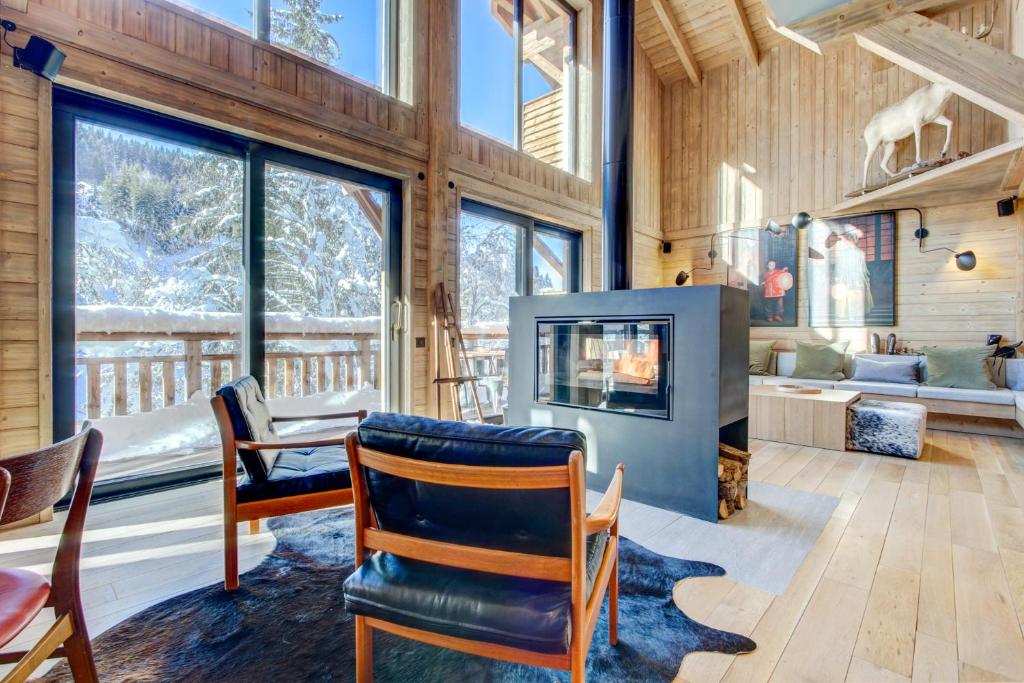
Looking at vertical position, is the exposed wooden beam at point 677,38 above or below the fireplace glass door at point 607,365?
above

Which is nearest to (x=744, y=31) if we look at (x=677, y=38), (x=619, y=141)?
(x=677, y=38)

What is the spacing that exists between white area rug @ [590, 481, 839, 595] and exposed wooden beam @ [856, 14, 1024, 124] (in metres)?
2.16

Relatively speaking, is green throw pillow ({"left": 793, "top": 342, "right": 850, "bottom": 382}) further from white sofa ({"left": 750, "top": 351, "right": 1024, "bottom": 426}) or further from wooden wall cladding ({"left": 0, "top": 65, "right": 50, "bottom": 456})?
wooden wall cladding ({"left": 0, "top": 65, "right": 50, "bottom": 456})

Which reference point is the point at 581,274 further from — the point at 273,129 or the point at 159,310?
the point at 159,310

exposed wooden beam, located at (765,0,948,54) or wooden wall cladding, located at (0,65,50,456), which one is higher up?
exposed wooden beam, located at (765,0,948,54)

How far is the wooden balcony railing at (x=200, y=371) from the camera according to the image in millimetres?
2758

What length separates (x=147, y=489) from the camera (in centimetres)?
278

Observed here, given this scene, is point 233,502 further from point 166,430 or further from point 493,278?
point 493,278

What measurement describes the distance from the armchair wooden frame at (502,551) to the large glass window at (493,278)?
2.99 meters

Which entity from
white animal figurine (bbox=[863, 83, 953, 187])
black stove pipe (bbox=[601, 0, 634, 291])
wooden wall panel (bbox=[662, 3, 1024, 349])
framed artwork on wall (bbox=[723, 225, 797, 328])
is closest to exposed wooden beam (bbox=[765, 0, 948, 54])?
black stove pipe (bbox=[601, 0, 634, 291])

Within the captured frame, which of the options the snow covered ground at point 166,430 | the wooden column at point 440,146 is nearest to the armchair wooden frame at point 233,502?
the snow covered ground at point 166,430

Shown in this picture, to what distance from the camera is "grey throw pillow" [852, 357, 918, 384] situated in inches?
200

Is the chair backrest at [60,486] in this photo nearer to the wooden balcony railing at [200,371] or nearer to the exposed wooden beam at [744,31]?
the wooden balcony railing at [200,371]

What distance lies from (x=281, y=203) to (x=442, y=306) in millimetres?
1404
